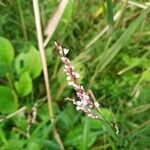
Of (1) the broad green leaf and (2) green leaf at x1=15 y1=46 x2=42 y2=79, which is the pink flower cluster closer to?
(1) the broad green leaf

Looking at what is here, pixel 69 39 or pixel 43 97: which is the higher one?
pixel 69 39

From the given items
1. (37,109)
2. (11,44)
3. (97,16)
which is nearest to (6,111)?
(37,109)

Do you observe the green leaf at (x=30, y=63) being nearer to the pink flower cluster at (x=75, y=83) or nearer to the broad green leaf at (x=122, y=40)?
the broad green leaf at (x=122, y=40)

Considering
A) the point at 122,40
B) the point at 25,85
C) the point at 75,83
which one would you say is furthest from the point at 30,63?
the point at 75,83

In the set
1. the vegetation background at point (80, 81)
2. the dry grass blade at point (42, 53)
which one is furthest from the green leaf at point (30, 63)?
the dry grass blade at point (42, 53)

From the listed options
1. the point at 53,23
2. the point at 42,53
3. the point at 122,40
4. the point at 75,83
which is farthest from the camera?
the point at 53,23

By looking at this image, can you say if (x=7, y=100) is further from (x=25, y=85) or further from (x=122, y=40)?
(x=122, y=40)

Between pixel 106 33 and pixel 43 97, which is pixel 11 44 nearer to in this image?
pixel 43 97
